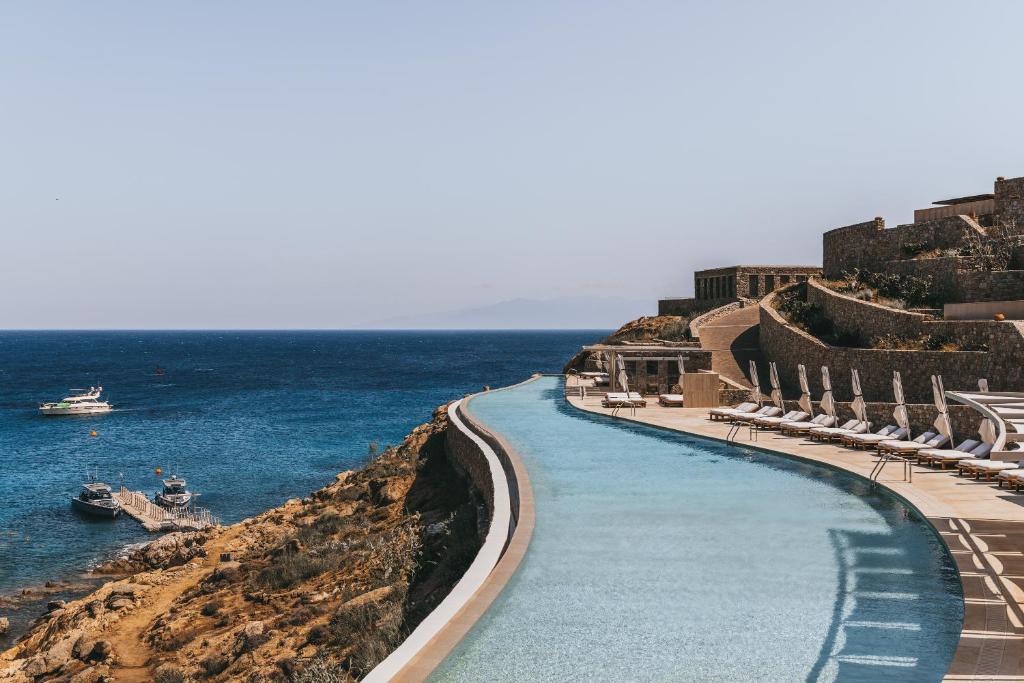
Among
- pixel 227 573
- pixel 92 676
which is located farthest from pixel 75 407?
pixel 92 676

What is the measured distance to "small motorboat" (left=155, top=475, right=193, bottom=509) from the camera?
36.1 meters

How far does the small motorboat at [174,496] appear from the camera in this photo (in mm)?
36125

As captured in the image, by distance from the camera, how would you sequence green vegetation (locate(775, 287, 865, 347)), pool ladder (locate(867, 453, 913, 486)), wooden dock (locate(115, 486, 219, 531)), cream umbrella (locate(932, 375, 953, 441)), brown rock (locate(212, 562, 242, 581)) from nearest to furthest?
pool ladder (locate(867, 453, 913, 486))
cream umbrella (locate(932, 375, 953, 441))
brown rock (locate(212, 562, 242, 581))
green vegetation (locate(775, 287, 865, 347))
wooden dock (locate(115, 486, 219, 531))

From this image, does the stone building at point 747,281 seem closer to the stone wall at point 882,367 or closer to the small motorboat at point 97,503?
the stone wall at point 882,367

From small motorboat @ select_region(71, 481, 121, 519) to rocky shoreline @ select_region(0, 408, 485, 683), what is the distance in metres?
9.33

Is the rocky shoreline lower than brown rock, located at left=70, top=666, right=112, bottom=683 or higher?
higher

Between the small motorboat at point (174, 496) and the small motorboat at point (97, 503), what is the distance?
5.68 ft

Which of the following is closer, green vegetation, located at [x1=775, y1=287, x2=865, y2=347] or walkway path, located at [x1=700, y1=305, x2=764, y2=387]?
green vegetation, located at [x1=775, y1=287, x2=865, y2=347]

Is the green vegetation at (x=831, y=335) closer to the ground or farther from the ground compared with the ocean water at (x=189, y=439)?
farther from the ground

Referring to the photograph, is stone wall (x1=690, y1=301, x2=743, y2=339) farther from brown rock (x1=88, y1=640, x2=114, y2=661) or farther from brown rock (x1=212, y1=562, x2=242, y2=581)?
brown rock (x1=88, y1=640, x2=114, y2=661)

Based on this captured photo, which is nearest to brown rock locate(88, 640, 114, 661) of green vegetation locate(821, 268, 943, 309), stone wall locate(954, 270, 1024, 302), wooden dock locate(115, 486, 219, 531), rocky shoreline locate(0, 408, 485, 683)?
rocky shoreline locate(0, 408, 485, 683)

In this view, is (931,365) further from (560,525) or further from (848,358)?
(560,525)

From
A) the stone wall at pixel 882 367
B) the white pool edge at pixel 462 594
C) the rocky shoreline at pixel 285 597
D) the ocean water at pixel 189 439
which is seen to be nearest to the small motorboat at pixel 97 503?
the ocean water at pixel 189 439

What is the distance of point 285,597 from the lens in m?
18.4
